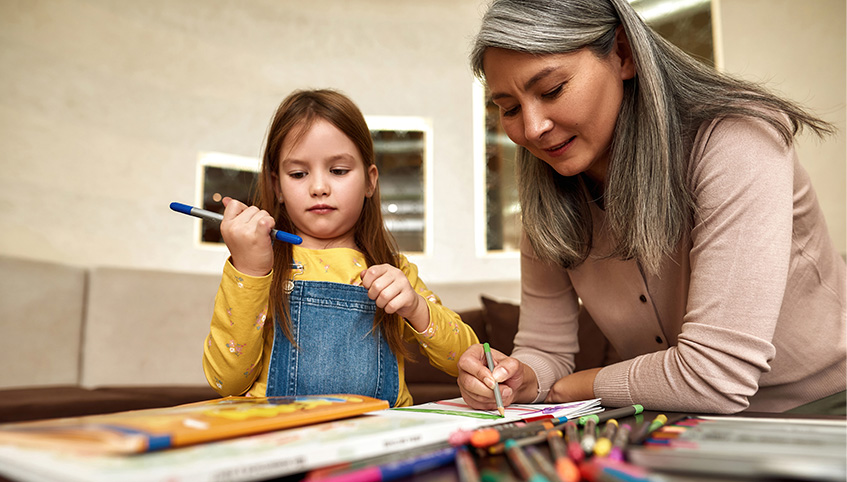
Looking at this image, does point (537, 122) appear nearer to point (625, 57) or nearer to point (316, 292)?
point (625, 57)

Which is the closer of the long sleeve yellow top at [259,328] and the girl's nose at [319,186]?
the long sleeve yellow top at [259,328]

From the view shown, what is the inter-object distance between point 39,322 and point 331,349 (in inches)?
82.2

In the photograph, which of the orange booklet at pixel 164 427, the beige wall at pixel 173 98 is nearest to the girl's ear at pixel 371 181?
the orange booklet at pixel 164 427

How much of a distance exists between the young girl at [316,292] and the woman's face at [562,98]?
33 cm

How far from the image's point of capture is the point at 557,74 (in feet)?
3.11

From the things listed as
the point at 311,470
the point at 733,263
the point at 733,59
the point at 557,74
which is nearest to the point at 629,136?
the point at 557,74

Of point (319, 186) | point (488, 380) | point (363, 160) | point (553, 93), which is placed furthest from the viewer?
point (363, 160)

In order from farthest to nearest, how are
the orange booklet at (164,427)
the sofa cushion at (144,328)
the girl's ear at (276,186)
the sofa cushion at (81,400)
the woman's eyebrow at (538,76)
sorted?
the sofa cushion at (144,328) < the sofa cushion at (81,400) < the girl's ear at (276,186) < the woman's eyebrow at (538,76) < the orange booklet at (164,427)

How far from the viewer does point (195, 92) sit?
3297 mm

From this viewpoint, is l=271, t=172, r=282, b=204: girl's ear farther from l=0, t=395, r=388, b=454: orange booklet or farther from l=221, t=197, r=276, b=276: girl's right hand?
l=0, t=395, r=388, b=454: orange booklet

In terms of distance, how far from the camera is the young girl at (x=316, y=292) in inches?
37.3

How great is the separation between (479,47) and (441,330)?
1.67 ft

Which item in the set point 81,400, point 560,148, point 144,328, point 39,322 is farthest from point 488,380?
point 39,322

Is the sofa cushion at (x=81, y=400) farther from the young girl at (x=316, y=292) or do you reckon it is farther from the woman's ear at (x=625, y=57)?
the woman's ear at (x=625, y=57)
